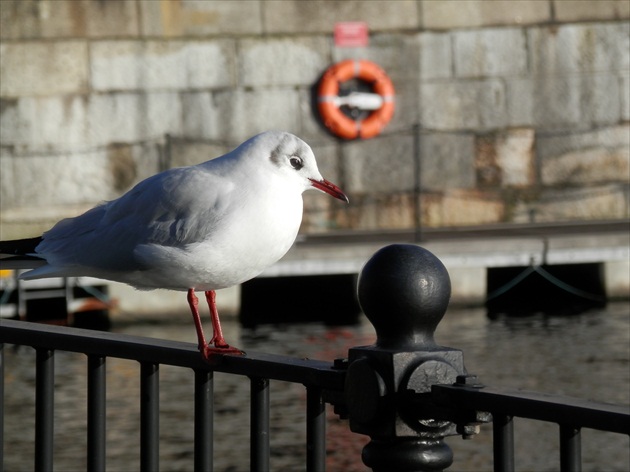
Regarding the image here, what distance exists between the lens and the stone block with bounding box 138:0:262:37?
53.5 feet

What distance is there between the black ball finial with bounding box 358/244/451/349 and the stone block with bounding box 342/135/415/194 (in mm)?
14616

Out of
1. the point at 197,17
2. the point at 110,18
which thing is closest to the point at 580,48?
the point at 197,17

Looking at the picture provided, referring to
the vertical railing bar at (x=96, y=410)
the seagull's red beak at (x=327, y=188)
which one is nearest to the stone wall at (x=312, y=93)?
the seagull's red beak at (x=327, y=188)

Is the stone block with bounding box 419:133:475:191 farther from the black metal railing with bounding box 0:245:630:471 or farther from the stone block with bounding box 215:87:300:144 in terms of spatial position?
the black metal railing with bounding box 0:245:630:471

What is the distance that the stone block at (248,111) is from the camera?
16.4m

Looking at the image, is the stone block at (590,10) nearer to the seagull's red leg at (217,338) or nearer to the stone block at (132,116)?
the stone block at (132,116)

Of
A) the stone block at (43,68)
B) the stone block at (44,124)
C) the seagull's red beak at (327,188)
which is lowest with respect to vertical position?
the seagull's red beak at (327,188)

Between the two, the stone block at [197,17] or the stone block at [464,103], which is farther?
the stone block at [464,103]

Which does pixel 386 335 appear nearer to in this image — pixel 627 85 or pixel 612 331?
pixel 612 331

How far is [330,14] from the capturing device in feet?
54.6

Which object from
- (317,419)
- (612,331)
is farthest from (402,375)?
(612,331)

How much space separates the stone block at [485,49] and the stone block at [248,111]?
207cm

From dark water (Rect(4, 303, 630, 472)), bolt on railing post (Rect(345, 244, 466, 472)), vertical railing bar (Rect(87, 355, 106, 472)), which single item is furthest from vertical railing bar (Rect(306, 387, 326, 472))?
dark water (Rect(4, 303, 630, 472))

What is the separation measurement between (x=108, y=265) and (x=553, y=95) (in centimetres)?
1411
